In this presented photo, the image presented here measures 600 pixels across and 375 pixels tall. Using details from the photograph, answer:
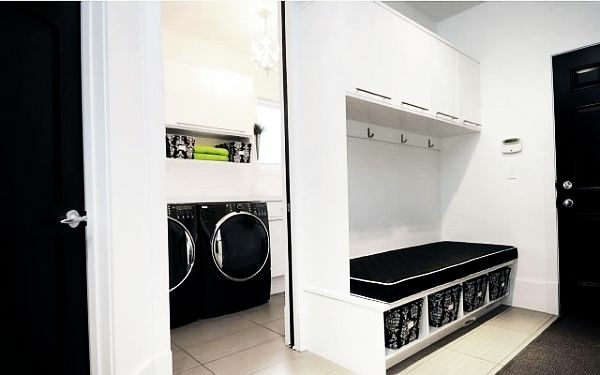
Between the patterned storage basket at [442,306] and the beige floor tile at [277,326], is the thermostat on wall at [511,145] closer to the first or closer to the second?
the patterned storage basket at [442,306]

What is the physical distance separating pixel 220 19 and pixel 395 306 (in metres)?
2.95

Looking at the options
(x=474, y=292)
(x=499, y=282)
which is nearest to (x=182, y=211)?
(x=474, y=292)

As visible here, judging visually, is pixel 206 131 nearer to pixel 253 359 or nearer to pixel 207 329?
pixel 207 329

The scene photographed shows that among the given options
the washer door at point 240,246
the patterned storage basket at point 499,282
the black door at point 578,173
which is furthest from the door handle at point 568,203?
the washer door at point 240,246

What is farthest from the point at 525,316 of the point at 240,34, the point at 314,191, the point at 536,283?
the point at 240,34

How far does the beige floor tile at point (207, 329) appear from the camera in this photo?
2.35 metres

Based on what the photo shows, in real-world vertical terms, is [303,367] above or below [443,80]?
below

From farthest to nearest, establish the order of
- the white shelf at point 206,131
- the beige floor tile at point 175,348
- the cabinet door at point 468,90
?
the white shelf at point 206,131 → the cabinet door at point 468,90 → the beige floor tile at point 175,348

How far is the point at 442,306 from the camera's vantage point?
2221mm

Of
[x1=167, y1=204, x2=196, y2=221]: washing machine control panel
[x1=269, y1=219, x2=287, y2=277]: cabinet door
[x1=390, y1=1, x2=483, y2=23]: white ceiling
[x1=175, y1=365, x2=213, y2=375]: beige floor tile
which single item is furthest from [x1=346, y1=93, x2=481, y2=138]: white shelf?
[x1=175, y1=365, x2=213, y2=375]: beige floor tile

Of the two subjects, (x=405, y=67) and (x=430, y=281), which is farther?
(x=405, y=67)

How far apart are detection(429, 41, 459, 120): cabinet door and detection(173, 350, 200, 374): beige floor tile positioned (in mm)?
2352

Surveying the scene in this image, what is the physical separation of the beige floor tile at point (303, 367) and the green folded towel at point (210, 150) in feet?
6.78

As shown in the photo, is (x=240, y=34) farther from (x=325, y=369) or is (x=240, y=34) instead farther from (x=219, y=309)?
(x=325, y=369)
